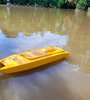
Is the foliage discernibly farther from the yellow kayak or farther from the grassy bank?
the yellow kayak

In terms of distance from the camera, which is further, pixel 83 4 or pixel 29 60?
pixel 83 4

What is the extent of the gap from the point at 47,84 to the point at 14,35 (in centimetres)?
549

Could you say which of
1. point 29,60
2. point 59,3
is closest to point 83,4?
point 59,3

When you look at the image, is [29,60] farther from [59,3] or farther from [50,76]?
[59,3]

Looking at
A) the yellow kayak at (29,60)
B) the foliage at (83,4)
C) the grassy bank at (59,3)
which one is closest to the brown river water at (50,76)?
the yellow kayak at (29,60)

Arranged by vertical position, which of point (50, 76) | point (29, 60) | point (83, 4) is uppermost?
point (83, 4)

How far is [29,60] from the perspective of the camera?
6.35 metres

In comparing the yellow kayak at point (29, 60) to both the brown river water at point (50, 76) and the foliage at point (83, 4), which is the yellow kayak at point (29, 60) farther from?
the foliage at point (83, 4)

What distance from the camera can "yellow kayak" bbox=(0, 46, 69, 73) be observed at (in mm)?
5991

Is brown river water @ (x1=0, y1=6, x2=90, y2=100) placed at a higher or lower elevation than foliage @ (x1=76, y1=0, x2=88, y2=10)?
lower

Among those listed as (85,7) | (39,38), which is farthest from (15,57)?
(85,7)

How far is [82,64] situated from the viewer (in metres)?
7.29

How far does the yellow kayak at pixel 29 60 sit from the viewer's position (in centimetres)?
599

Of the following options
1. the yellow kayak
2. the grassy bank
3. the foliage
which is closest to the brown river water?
the yellow kayak
